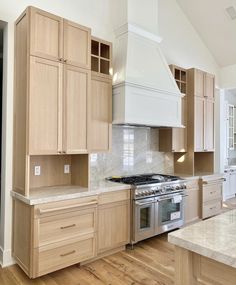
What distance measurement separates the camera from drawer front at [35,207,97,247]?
8.16ft

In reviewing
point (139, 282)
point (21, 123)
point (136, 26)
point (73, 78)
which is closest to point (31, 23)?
point (73, 78)

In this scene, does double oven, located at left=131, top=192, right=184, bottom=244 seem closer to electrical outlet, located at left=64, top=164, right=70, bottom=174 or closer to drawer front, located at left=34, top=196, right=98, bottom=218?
drawer front, located at left=34, top=196, right=98, bottom=218

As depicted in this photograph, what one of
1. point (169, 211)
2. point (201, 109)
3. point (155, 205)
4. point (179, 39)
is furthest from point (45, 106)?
point (179, 39)

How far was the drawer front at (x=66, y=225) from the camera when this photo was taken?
2.49 metres

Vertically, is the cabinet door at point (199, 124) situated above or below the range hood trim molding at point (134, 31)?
below

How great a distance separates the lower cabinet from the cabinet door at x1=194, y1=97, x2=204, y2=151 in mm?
2257

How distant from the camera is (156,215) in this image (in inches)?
140

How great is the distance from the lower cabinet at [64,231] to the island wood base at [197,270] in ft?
5.28

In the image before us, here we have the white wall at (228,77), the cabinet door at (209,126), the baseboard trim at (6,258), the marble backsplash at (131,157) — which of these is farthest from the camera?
the white wall at (228,77)

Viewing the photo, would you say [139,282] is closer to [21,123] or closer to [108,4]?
[21,123]

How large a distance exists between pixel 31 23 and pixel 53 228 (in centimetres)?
219

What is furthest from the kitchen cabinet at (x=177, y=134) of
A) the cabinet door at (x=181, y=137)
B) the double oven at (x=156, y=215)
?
the double oven at (x=156, y=215)

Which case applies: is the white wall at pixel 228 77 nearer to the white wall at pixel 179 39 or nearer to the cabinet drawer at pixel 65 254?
the white wall at pixel 179 39

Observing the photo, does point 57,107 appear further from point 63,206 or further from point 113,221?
point 113,221
